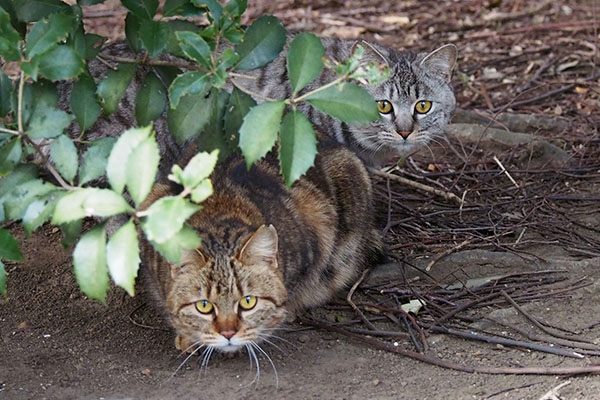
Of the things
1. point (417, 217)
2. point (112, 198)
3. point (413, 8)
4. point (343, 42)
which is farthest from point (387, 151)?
point (413, 8)

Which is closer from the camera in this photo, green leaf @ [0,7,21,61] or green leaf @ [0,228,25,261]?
green leaf @ [0,7,21,61]

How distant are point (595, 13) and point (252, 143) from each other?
6.92 m

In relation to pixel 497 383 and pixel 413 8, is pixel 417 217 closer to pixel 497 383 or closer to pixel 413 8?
pixel 497 383

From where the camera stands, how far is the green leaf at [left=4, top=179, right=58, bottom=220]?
8.96ft

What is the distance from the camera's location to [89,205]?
2.37 meters

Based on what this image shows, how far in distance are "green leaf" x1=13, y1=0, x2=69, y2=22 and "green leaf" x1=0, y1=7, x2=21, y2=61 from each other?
46 centimetres

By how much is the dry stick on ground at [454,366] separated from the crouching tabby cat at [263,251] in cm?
29

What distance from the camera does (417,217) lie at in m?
5.45

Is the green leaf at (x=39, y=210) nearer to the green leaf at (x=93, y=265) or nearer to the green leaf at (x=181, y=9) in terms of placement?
the green leaf at (x=93, y=265)

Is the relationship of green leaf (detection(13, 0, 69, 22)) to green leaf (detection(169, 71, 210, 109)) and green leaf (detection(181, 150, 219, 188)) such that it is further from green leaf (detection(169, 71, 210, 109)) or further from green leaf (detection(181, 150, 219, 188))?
green leaf (detection(181, 150, 219, 188))

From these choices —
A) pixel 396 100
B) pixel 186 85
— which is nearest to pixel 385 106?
pixel 396 100

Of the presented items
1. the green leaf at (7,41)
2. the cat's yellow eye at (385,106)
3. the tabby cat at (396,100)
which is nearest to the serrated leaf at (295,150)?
the green leaf at (7,41)

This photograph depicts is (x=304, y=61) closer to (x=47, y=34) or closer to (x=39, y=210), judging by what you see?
(x=47, y=34)

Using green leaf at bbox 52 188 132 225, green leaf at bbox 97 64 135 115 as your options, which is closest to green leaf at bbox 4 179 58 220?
green leaf at bbox 52 188 132 225
